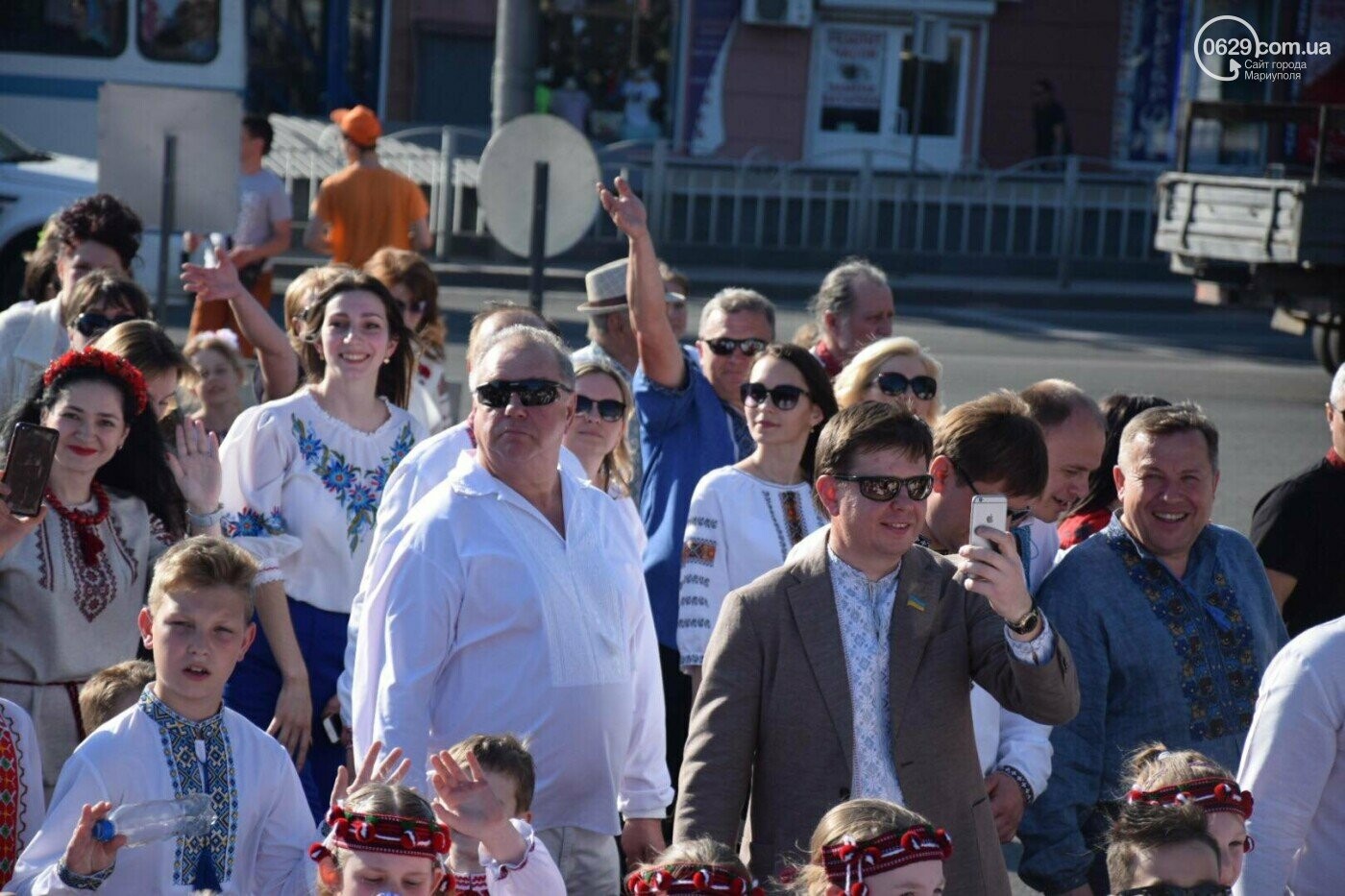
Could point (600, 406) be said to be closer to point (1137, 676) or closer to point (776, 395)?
point (776, 395)

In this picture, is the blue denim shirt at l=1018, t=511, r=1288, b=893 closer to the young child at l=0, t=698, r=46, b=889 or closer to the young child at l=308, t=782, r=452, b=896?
the young child at l=308, t=782, r=452, b=896

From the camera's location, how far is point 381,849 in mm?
3584

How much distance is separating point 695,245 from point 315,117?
342 inches

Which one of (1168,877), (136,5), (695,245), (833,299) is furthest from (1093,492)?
(695,245)

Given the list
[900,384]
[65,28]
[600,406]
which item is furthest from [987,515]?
[65,28]

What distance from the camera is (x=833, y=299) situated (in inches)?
300

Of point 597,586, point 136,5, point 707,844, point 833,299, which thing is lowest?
point 707,844

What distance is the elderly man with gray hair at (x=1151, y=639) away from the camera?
4.66m

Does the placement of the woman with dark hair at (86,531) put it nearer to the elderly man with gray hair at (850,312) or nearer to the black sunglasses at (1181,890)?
the black sunglasses at (1181,890)

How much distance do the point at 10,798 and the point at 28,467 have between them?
824 millimetres

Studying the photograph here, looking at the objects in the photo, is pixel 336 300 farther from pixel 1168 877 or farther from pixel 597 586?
pixel 1168 877

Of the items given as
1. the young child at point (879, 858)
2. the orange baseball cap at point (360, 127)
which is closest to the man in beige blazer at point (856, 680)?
the young child at point (879, 858)

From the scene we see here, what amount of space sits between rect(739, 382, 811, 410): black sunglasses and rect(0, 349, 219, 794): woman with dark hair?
1625 mm

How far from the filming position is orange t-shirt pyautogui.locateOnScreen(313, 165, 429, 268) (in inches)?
476
